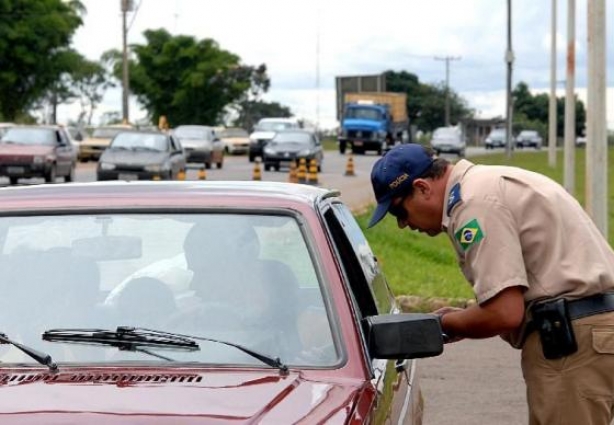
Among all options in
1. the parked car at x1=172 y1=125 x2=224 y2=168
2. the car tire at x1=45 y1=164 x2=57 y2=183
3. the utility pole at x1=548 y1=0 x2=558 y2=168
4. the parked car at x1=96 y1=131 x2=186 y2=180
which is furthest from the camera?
the parked car at x1=172 y1=125 x2=224 y2=168

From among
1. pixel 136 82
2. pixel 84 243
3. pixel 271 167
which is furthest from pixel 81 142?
pixel 84 243

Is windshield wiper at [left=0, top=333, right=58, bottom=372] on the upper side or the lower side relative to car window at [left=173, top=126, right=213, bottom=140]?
upper

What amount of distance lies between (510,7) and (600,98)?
40.7 meters

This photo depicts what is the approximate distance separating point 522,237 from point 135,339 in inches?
56.8

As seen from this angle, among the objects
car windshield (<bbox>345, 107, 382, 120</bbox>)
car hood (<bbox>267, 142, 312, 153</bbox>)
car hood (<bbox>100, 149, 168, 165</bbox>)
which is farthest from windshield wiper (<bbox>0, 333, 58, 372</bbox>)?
car windshield (<bbox>345, 107, 382, 120</bbox>)

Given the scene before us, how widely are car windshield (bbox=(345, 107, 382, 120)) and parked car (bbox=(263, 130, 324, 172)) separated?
18308 millimetres

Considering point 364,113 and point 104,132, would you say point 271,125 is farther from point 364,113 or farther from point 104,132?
point 104,132

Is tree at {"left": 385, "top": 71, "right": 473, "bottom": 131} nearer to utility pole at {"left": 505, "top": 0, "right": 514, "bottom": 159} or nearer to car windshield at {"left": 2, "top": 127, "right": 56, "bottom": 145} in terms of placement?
utility pole at {"left": 505, "top": 0, "right": 514, "bottom": 159}

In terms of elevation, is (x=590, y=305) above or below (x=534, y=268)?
below

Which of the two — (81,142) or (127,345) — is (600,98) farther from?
(81,142)

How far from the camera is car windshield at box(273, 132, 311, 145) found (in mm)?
42062

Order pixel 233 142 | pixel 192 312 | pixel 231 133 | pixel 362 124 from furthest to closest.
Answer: pixel 231 133 < pixel 233 142 < pixel 362 124 < pixel 192 312

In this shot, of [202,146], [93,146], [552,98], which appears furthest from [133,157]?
[93,146]

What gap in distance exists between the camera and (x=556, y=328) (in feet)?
14.7
